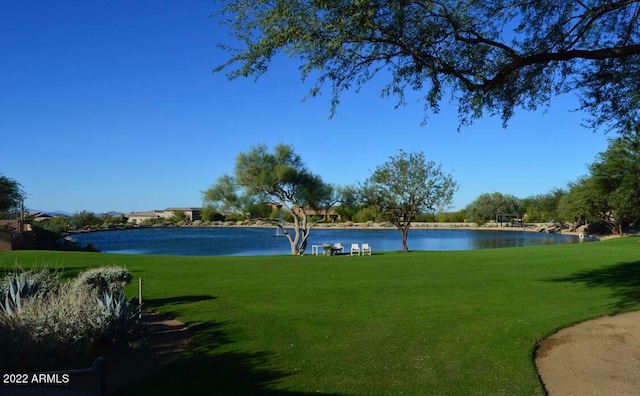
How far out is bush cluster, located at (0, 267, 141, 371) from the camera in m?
6.82

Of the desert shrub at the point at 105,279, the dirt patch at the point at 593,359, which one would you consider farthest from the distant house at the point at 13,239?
the dirt patch at the point at 593,359

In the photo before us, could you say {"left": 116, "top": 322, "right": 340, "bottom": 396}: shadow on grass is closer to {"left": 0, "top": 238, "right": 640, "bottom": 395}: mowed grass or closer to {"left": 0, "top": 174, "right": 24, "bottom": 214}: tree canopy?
{"left": 0, "top": 238, "right": 640, "bottom": 395}: mowed grass

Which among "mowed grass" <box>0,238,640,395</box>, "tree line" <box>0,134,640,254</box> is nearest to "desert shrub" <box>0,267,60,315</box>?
"mowed grass" <box>0,238,640,395</box>

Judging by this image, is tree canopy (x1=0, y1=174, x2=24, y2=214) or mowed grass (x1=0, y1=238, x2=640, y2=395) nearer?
mowed grass (x1=0, y1=238, x2=640, y2=395)

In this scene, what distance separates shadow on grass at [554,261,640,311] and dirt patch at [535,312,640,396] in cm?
226

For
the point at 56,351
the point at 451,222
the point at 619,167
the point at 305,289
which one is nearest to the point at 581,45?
the point at 305,289

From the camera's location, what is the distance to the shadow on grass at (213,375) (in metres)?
6.16

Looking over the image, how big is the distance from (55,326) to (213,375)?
7.23 ft

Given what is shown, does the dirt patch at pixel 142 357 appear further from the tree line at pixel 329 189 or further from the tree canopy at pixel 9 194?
the tree canopy at pixel 9 194

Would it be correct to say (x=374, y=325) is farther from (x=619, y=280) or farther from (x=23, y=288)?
(x=619, y=280)

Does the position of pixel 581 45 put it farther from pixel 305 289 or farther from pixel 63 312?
pixel 63 312

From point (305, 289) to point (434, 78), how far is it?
22.2 ft

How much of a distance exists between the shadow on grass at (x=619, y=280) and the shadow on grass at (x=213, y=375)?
7.99m

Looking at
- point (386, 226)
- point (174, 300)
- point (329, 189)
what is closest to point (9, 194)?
point (329, 189)
